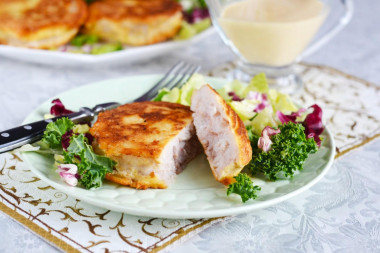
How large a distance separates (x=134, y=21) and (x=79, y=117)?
1.51 meters

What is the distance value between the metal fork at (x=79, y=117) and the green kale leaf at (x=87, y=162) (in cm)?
24

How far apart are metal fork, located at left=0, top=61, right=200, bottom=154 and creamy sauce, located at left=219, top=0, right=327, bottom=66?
17.8 inches

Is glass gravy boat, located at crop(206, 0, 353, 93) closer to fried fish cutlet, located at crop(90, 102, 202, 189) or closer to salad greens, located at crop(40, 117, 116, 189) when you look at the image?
fried fish cutlet, located at crop(90, 102, 202, 189)

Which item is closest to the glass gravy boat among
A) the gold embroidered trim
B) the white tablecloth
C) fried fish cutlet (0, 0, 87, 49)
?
the white tablecloth

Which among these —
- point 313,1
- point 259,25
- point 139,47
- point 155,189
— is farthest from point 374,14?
point 155,189

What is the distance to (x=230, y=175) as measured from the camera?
223cm

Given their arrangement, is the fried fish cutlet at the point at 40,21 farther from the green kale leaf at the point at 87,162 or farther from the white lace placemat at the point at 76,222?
the green kale leaf at the point at 87,162

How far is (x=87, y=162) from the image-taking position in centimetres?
216

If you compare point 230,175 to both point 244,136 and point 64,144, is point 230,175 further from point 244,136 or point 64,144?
point 64,144

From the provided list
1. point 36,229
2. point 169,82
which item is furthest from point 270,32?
point 36,229

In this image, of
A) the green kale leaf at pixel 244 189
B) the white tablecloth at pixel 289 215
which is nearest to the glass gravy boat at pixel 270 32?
the white tablecloth at pixel 289 215

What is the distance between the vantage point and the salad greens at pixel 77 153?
2.13 metres

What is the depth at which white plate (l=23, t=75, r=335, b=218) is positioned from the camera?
1.97 meters

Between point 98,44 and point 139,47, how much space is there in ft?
1.34
